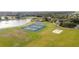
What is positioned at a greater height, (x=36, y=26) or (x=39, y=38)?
(x=36, y=26)

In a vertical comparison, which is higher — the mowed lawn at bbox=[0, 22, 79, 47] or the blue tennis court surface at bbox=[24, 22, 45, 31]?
the blue tennis court surface at bbox=[24, 22, 45, 31]

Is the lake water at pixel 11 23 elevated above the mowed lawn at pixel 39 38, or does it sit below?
above

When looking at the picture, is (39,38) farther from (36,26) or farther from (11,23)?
(11,23)

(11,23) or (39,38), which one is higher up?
(11,23)

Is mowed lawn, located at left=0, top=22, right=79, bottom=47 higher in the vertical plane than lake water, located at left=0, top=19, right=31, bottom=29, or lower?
lower

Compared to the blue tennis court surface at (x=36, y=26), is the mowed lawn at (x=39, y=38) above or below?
below

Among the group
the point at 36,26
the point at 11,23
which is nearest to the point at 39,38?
the point at 36,26
